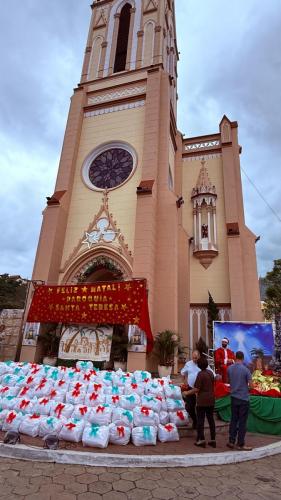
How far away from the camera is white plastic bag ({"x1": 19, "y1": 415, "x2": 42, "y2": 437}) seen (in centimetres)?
423

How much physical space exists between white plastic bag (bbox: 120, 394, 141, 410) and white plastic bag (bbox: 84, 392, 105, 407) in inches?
12.7

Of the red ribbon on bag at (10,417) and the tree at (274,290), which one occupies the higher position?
the tree at (274,290)

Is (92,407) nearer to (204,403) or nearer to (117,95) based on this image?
(204,403)

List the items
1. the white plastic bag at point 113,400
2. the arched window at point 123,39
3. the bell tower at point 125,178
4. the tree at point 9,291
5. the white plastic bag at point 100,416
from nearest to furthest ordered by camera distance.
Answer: the white plastic bag at point 100,416
the white plastic bag at point 113,400
the bell tower at point 125,178
the arched window at point 123,39
the tree at point 9,291

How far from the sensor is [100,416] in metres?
4.30

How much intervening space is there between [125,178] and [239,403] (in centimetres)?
1079

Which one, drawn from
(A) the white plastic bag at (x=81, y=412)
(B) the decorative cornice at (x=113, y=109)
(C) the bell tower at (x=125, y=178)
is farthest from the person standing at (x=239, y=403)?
(B) the decorative cornice at (x=113, y=109)

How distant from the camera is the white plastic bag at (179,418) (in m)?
4.87

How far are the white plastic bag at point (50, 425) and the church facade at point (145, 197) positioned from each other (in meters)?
5.43

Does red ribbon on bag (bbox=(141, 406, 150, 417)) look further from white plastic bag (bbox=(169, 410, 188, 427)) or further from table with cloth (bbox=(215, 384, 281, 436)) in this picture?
table with cloth (bbox=(215, 384, 281, 436))

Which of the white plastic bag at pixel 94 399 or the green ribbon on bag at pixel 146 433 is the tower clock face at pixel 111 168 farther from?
the green ribbon on bag at pixel 146 433

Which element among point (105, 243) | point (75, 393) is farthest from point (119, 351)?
point (75, 393)

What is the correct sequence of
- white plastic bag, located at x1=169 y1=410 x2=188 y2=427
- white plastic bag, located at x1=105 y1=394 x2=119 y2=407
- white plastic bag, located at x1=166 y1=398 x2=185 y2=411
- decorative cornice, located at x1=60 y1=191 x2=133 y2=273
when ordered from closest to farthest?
white plastic bag, located at x1=105 y1=394 x2=119 y2=407, white plastic bag, located at x1=169 y1=410 x2=188 y2=427, white plastic bag, located at x1=166 y1=398 x2=185 y2=411, decorative cornice, located at x1=60 y1=191 x2=133 y2=273

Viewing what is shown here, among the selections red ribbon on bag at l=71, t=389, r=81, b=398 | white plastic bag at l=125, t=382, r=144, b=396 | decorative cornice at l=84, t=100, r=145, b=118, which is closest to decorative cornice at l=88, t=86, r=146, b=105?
decorative cornice at l=84, t=100, r=145, b=118
